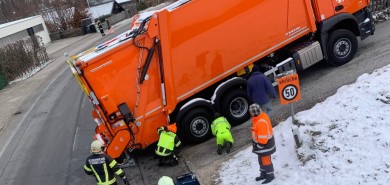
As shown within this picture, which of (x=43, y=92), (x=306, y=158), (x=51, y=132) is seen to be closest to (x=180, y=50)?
(x=306, y=158)

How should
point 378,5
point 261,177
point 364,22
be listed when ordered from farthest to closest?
point 378,5 → point 364,22 → point 261,177

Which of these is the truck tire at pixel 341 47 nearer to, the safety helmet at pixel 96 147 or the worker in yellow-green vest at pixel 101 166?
the worker in yellow-green vest at pixel 101 166

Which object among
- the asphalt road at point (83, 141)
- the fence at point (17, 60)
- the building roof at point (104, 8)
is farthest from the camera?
the building roof at point (104, 8)

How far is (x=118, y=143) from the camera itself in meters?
8.45

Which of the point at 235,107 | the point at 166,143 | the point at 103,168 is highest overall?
the point at 103,168

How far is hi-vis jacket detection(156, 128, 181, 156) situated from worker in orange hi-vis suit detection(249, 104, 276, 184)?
2.40m

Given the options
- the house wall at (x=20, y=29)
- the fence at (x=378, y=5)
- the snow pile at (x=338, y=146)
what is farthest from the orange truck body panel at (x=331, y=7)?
the house wall at (x=20, y=29)

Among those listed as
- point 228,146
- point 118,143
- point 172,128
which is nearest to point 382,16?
point 228,146

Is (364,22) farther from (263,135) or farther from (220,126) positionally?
(263,135)

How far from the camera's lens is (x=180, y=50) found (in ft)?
28.2

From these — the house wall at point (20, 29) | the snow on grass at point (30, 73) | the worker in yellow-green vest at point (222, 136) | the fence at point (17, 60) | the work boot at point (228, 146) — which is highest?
the house wall at point (20, 29)

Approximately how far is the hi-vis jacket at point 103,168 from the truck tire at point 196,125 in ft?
7.39

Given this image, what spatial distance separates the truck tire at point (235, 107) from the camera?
9.29 m

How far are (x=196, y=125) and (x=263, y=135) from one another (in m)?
3.09
